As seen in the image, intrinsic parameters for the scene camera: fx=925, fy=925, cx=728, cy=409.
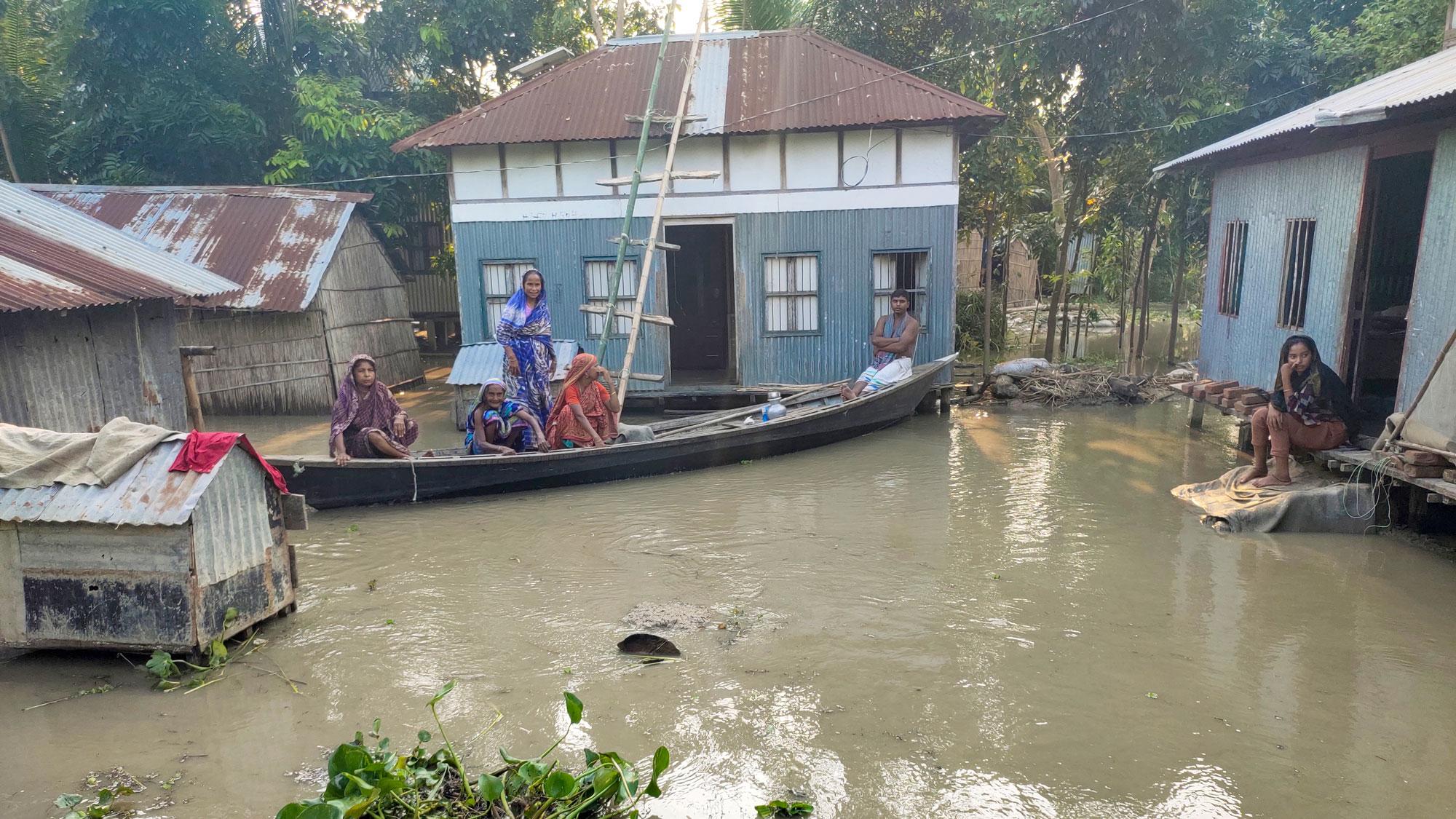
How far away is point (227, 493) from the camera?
5.51 meters

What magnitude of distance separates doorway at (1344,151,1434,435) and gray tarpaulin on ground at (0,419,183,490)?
9998 millimetres

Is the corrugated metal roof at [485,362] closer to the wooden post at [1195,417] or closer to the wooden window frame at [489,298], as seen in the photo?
the wooden window frame at [489,298]

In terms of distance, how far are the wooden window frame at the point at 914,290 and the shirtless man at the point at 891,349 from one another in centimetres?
70

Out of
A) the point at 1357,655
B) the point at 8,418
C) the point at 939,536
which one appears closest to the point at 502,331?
the point at 8,418

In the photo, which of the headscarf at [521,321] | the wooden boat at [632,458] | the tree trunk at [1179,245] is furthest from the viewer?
the tree trunk at [1179,245]

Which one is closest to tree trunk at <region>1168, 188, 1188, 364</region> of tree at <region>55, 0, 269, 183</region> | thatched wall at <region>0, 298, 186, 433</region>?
thatched wall at <region>0, 298, 186, 433</region>

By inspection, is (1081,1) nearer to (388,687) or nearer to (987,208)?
(987,208)

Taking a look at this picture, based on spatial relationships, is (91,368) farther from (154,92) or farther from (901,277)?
(154,92)

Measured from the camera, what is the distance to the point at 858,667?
551 centimetres

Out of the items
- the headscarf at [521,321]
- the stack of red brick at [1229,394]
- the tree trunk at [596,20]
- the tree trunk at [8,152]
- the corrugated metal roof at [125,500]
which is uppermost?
the tree trunk at [596,20]

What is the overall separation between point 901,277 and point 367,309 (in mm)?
8279

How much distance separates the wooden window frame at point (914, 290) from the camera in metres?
12.9

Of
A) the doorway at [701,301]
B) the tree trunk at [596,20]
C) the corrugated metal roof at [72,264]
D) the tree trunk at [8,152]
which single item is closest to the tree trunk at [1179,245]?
the doorway at [701,301]

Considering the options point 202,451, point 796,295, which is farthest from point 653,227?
point 202,451
